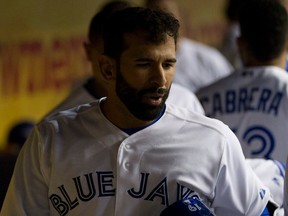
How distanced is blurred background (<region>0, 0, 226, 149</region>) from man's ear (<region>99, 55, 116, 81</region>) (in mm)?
4421

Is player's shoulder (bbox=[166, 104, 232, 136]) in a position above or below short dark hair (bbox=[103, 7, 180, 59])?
below

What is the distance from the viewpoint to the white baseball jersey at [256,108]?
199 inches

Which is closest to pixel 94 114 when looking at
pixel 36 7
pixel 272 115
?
pixel 272 115

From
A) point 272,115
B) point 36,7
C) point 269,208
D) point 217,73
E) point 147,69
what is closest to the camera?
point 147,69

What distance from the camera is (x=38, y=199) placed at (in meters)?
3.87

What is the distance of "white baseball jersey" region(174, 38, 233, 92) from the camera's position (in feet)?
22.8

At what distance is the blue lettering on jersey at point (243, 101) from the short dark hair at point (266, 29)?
189 mm

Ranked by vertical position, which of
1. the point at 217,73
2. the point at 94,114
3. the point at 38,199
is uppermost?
the point at 94,114

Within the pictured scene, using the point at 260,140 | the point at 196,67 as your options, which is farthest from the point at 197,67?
the point at 260,140

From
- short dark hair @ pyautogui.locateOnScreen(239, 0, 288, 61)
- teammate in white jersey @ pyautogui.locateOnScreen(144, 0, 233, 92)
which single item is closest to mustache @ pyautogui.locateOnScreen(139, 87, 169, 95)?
short dark hair @ pyautogui.locateOnScreen(239, 0, 288, 61)

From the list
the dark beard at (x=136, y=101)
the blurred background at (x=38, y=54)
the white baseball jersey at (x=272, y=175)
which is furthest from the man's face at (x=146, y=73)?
the blurred background at (x=38, y=54)

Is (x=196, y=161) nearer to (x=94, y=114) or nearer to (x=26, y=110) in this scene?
(x=94, y=114)

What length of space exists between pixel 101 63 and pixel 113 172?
15.3 inches

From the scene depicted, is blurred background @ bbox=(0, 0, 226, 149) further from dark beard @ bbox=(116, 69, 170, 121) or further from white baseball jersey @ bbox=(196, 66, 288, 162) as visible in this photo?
dark beard @ bbox=(116, 69, 170, 121)
